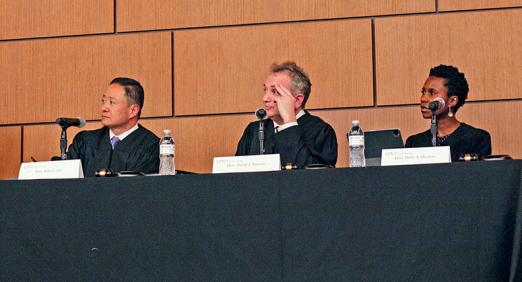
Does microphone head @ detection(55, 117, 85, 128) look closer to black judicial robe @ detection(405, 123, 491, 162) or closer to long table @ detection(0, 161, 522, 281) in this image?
long table @ detection(0, 161, 522, 281)

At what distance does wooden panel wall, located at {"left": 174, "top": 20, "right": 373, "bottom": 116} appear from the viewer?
4.80m

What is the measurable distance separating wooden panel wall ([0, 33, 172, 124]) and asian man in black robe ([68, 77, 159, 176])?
2.51 ft

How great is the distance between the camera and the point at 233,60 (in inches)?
195

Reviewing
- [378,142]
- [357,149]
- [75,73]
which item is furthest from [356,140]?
[75,73]

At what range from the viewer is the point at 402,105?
4.72 m

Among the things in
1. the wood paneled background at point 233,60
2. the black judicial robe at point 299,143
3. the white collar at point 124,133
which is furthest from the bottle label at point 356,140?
the wood paneled background at point 233,60

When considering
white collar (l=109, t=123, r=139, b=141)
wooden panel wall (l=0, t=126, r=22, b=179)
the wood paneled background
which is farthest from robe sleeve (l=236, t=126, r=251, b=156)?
wooden panel wall (l=0, t=126, r=22, b=179)

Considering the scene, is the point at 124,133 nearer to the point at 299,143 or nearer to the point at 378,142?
the point at 299,143

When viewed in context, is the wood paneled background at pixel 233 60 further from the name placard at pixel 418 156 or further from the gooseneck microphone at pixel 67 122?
→ the name placard at pixel 418 156

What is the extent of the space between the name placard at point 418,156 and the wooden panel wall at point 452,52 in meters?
1.88

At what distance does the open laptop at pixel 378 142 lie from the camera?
3305 millimetres

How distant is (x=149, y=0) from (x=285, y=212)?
2.67 metres

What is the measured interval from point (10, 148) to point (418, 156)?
10.2ft

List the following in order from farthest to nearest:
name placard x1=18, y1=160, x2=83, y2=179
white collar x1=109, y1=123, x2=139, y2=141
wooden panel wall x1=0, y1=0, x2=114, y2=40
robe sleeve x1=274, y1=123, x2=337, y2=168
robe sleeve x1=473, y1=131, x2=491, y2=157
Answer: wooden panel wall x1=0, y1=0, x2=114, y2=40
white collar x1=109, y1=123, x2=139, y2=141
robe sleeve x1=473, y1=131, x2=491, y2=157
robe sleeve x1=274, y1=123, x2=337, y2=168
name placard x1=18, y1=160, x2=83, y2=179
